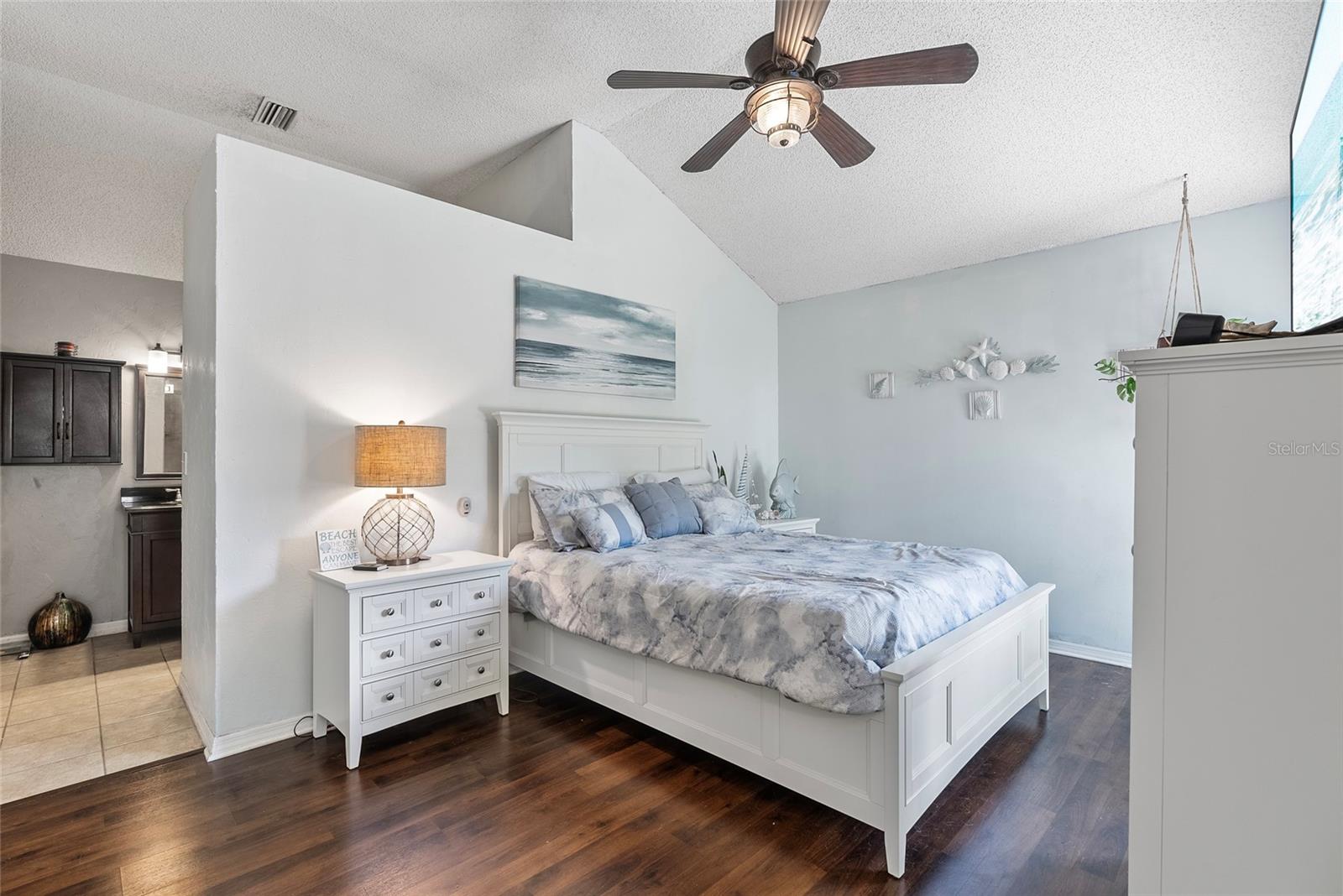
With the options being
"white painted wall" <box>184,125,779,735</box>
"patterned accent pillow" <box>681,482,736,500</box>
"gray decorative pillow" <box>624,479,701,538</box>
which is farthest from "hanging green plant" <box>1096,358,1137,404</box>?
"white painted wall" <box>184,125,779,735</box>

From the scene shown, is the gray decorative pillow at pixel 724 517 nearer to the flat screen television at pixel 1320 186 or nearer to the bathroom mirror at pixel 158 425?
the flat screen television at pixel 1320 186

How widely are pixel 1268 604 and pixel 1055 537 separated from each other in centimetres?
340

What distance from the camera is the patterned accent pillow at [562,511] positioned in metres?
3.33

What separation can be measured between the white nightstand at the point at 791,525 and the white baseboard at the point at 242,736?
9.45 ft

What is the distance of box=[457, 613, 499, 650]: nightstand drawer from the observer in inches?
114

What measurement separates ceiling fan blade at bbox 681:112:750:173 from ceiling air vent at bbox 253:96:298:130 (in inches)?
91.7

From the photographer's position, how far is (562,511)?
341 centimetres

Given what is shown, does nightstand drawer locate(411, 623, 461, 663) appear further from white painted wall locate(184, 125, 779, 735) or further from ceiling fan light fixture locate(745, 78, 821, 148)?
ceiling fan light fixture locate(745, 78, 821, 148)

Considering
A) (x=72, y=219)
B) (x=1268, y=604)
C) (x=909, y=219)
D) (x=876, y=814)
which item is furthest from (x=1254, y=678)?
(x=72, y=219)

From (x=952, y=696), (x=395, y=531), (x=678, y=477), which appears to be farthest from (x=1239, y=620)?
(x=678, y=477)

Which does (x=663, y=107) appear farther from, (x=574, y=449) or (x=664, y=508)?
(x=664, y=508)

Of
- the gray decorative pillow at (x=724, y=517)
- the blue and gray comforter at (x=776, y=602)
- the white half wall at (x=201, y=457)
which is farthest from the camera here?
the gray decorative pillow at (x=724, y=517)

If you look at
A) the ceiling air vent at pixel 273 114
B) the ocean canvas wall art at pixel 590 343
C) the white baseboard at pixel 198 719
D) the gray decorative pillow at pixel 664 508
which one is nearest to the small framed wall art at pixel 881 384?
the ocean canvas wall art at pixel 590 343

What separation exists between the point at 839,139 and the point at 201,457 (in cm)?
310
